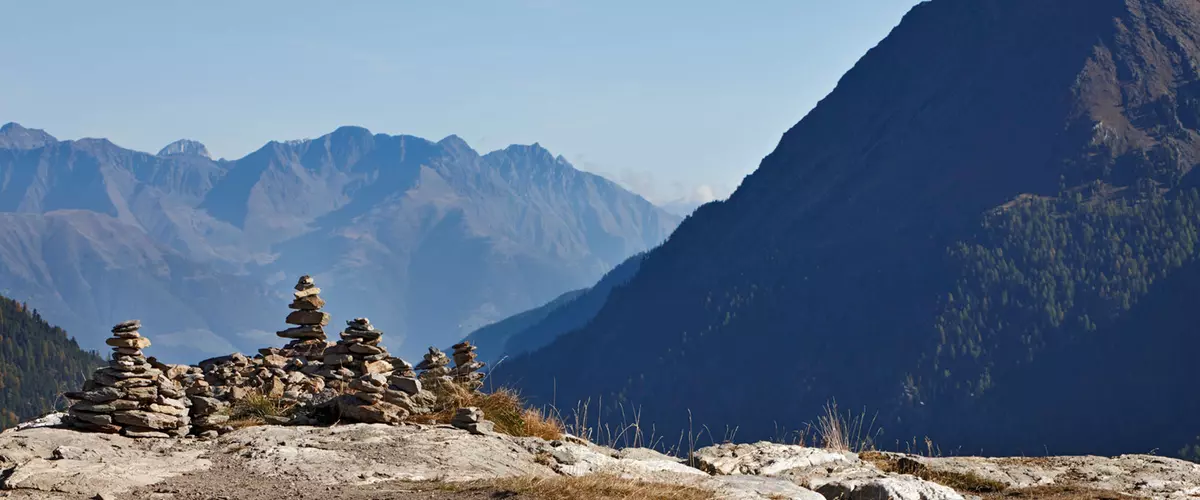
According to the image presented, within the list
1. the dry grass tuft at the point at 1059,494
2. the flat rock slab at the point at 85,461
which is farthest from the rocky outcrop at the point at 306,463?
the dry grass tuft at the point at 1059,494

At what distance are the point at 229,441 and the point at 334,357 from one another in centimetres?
595

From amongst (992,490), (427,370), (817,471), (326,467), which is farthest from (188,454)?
(992,490)

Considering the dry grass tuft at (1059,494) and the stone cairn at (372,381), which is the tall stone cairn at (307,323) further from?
the dry grass tuft at (1059,494)

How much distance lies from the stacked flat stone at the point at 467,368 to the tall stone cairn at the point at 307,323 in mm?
4120

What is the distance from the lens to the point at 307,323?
24.7 m

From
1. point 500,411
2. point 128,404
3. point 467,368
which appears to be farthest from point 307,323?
point 128,404

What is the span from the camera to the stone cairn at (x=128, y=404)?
15695mm

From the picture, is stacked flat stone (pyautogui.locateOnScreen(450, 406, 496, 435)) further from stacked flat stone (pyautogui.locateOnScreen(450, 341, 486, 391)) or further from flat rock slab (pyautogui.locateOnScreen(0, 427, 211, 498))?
flat rock slab (pyautogui.locateOnScreen(0, 427, 211, 498))

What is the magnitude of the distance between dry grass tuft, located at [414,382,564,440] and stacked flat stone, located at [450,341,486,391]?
2.38ft

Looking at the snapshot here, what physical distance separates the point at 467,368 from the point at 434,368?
1.73 metres

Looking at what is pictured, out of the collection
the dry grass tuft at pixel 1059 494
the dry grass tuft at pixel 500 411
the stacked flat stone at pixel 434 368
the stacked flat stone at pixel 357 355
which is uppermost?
the stacked flat stone at pixel 357 355

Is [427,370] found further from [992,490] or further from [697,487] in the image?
[992,490]

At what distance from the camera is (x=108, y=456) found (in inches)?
552

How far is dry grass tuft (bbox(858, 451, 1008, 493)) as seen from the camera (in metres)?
15.4
